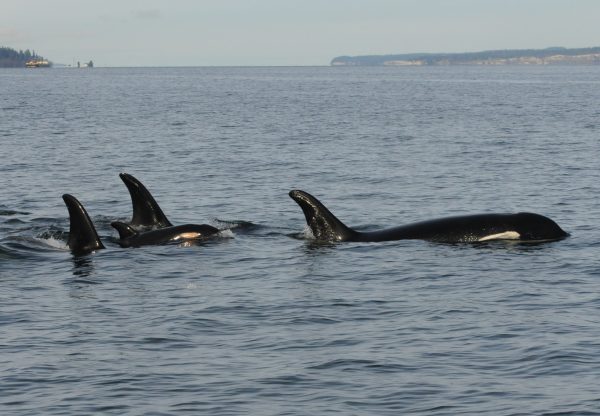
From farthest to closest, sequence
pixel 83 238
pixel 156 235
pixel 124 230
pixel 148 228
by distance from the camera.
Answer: pixel 148 228 → pixel 156 235 → pixel 124 230 → pixel 83 238

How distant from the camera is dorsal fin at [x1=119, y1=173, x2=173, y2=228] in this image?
27078 mm

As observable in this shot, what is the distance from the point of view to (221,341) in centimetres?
1752

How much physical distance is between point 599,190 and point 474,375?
23.0m

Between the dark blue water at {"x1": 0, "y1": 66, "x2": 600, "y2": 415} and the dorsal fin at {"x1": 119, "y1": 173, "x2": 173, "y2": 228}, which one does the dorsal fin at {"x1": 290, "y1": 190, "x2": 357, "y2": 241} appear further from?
the dorsal fin at {"x1": 119, "y1": 173, "x2": 173, "y2": 228}

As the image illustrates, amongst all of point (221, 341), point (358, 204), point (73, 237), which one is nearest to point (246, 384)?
point (221, 341)

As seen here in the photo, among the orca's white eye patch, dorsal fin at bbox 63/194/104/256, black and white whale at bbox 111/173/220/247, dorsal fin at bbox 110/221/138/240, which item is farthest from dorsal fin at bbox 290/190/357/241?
dorsal fin at bbox 63/194/104/256

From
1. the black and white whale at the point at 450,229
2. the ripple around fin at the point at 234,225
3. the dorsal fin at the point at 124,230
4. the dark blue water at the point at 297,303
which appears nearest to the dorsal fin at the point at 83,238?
the dark blue water at the point at 297,303

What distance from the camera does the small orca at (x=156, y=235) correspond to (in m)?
25.5

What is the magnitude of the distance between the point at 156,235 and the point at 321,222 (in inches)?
128

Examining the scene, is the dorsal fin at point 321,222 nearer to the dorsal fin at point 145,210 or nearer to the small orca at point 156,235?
the small orca at point 156,235

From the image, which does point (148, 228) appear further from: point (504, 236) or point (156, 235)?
point (504, 236)

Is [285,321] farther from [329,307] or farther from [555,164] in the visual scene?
[555,164]

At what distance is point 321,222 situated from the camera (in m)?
26.0

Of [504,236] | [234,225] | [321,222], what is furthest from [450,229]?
[234,225]
